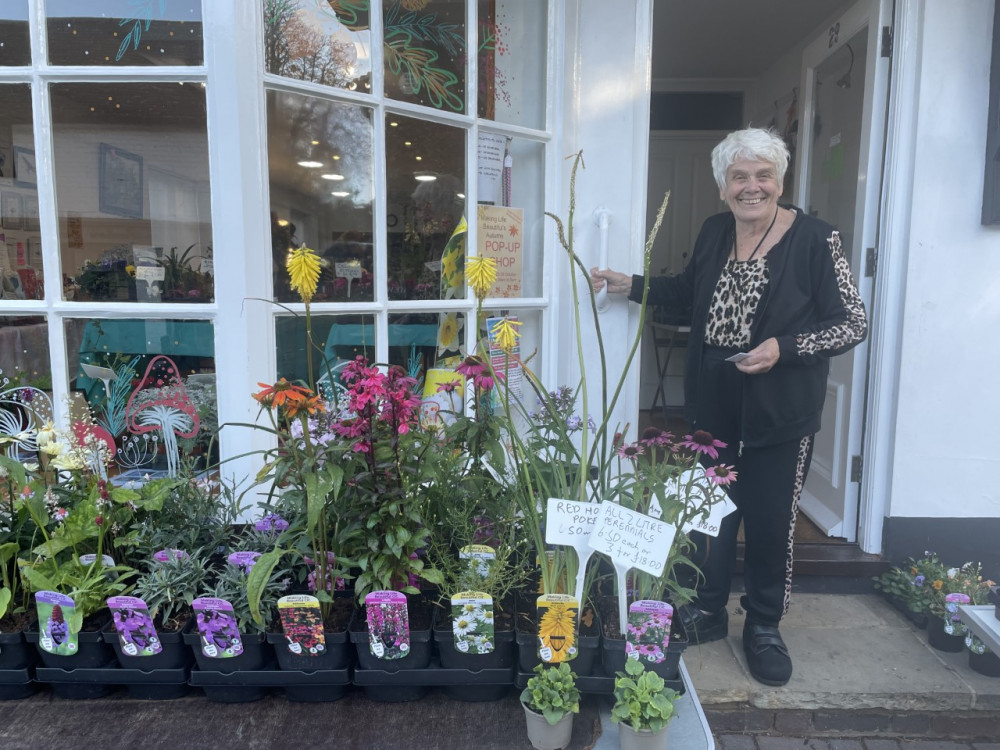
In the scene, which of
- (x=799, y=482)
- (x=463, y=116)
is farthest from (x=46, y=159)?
(x=799, y=482)

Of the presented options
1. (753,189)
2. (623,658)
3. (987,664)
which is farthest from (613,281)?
(987,664)

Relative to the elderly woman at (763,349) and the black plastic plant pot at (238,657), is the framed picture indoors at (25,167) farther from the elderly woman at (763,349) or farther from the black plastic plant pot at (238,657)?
the elderly woman at (763,349)

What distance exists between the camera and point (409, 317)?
2275mm

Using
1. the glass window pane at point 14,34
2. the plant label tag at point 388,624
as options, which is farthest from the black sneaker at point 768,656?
the glass window pane at point 14,34

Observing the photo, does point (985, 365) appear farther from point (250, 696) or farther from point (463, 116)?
point (250, 696)

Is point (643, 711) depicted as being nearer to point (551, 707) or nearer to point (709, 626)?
point (551, 707)

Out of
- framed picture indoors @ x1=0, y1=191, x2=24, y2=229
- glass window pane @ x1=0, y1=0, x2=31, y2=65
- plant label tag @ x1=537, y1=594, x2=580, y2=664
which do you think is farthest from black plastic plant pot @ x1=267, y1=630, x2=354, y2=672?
glass window pane @ x1=0, y1=0, x2=31, y2=65

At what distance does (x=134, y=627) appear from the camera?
1357 millimetres

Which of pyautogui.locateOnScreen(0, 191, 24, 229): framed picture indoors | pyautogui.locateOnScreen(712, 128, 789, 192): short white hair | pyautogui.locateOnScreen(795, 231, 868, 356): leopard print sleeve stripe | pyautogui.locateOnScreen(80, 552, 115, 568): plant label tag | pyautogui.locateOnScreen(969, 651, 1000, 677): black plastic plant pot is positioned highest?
pyautogui.locateOnScreen(712, 128, 789, 192): short white hair

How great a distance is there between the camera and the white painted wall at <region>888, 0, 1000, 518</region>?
2.48 meters

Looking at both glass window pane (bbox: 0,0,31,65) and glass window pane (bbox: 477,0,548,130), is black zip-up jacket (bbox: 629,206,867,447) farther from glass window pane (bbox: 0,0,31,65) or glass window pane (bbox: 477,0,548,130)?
glass window pane (bbox: 0,0,31,65)

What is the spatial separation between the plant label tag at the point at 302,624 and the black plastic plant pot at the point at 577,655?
1.26 feet

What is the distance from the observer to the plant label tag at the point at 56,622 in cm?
137

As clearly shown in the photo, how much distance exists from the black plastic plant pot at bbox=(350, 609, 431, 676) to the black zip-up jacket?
3.74 feet
